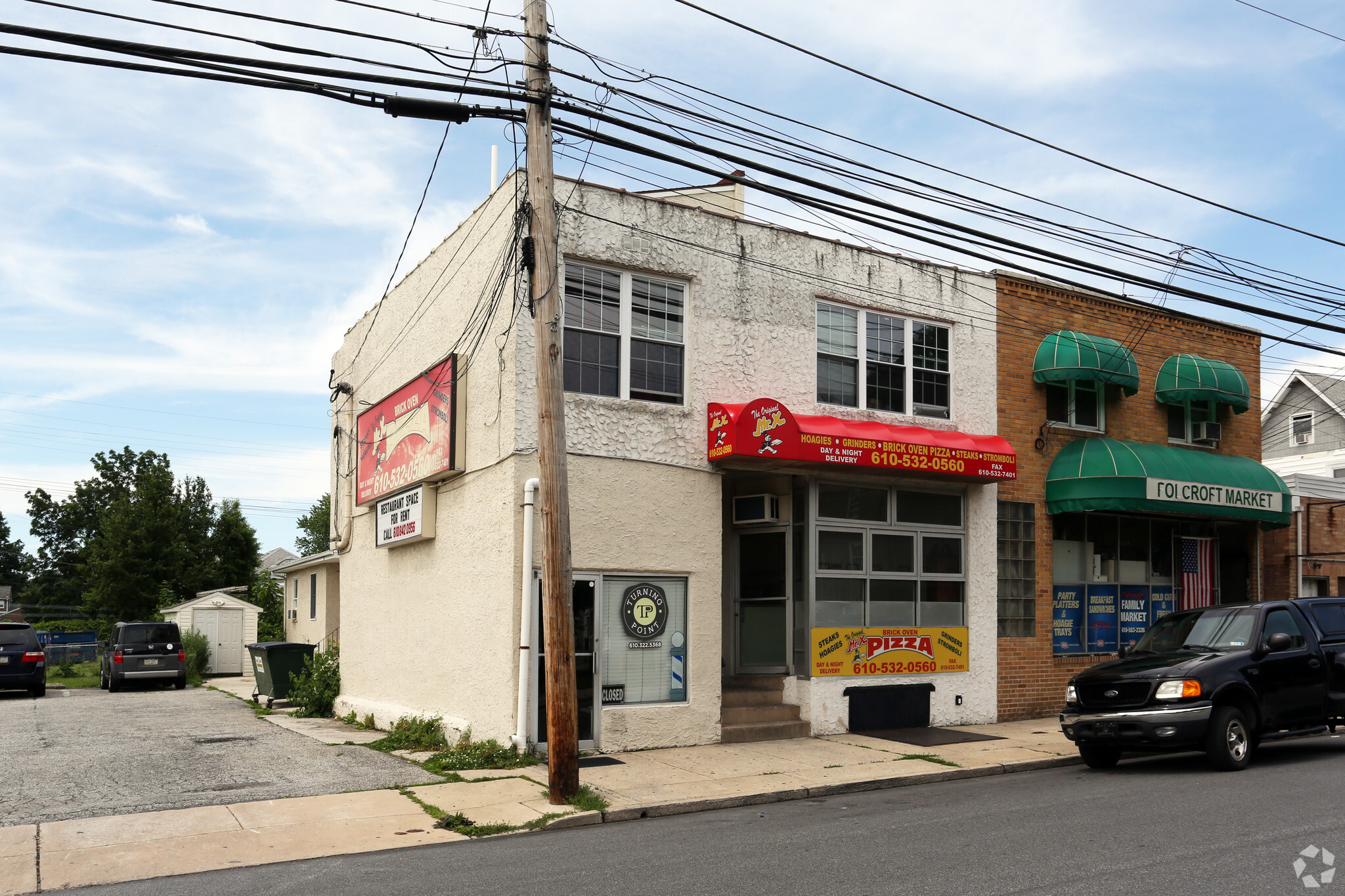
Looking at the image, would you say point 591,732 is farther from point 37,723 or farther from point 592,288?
point 37,723

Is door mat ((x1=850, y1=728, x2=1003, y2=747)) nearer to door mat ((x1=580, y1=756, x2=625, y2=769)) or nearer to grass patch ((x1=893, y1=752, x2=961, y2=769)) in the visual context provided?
grass patch ((x1=893, y1=752, x2=961, y2=769))

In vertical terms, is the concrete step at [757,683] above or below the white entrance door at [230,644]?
above

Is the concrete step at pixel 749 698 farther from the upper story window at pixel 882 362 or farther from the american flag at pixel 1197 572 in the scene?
the american flag at pixel 1197 572

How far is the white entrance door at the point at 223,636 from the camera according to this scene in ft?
110

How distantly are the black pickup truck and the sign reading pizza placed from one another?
8326 mm

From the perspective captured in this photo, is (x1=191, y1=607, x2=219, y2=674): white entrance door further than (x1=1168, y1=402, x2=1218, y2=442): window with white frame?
Yes

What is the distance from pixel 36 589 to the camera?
80.0 meters

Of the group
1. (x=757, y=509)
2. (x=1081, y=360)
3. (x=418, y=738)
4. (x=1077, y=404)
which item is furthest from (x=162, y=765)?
(x=1077, y=404)

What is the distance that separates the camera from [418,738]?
14.0 meters

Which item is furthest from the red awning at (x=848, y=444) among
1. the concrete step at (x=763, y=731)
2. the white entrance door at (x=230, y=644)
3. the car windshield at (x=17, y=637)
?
the white entrance door at (x=230, y=644)

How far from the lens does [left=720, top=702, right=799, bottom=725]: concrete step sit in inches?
554

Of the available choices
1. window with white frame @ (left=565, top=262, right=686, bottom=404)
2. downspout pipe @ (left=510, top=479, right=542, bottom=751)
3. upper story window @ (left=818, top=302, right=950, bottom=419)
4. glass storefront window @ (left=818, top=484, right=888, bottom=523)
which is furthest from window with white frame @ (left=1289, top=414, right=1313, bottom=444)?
downspout pipe @ (left=510, top=479, right=542, bottom=751)

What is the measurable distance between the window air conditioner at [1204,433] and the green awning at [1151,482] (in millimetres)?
1095

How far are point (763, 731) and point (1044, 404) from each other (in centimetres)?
733
